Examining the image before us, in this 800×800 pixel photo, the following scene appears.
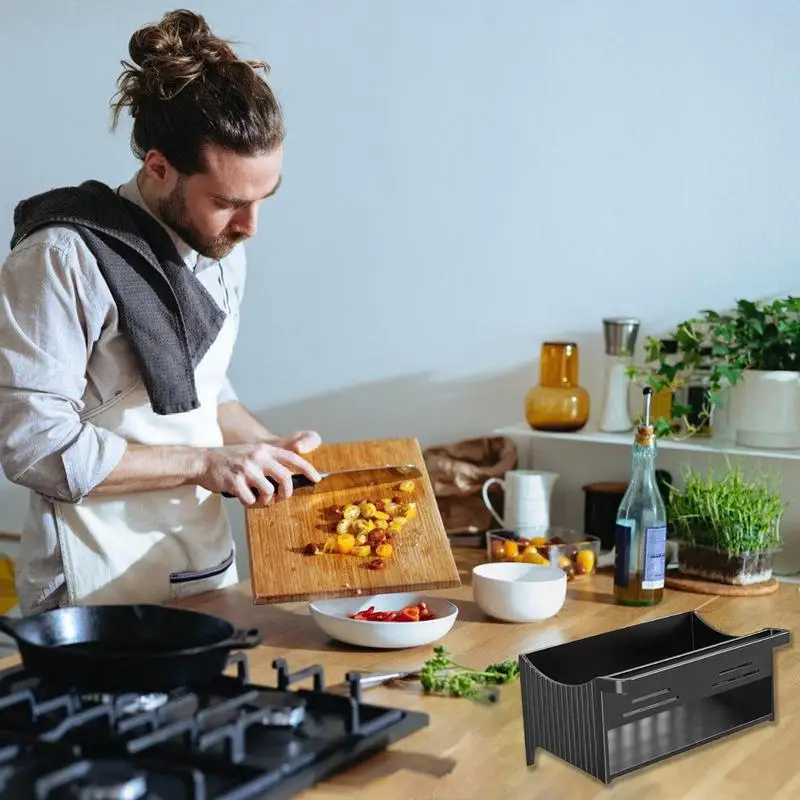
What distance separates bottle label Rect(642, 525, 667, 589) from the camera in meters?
2.05

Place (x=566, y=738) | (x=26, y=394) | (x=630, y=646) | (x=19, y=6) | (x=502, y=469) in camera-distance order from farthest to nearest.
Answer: (x=19, y=6) → (x=502, y=469) → (x=26, y=394) → (x=630, y=646) → (x=566, y=738)

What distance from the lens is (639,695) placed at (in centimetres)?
133

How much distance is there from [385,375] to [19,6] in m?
1.52

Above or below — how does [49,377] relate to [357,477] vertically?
above

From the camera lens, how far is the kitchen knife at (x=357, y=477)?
2.04 m

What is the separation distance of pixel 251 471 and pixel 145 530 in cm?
26

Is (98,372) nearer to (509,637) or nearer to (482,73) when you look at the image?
(509,637)

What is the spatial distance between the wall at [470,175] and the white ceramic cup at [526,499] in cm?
31

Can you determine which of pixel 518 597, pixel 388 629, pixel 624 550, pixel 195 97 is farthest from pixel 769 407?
pixel 195 97

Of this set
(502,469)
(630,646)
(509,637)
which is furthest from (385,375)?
(630,646)

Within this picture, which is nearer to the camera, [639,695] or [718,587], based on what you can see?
[639,695]

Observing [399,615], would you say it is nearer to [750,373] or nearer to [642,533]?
[642,533]

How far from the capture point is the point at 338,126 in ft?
9.71

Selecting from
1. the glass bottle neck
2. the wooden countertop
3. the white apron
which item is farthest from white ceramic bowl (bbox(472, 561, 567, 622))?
the white apron
